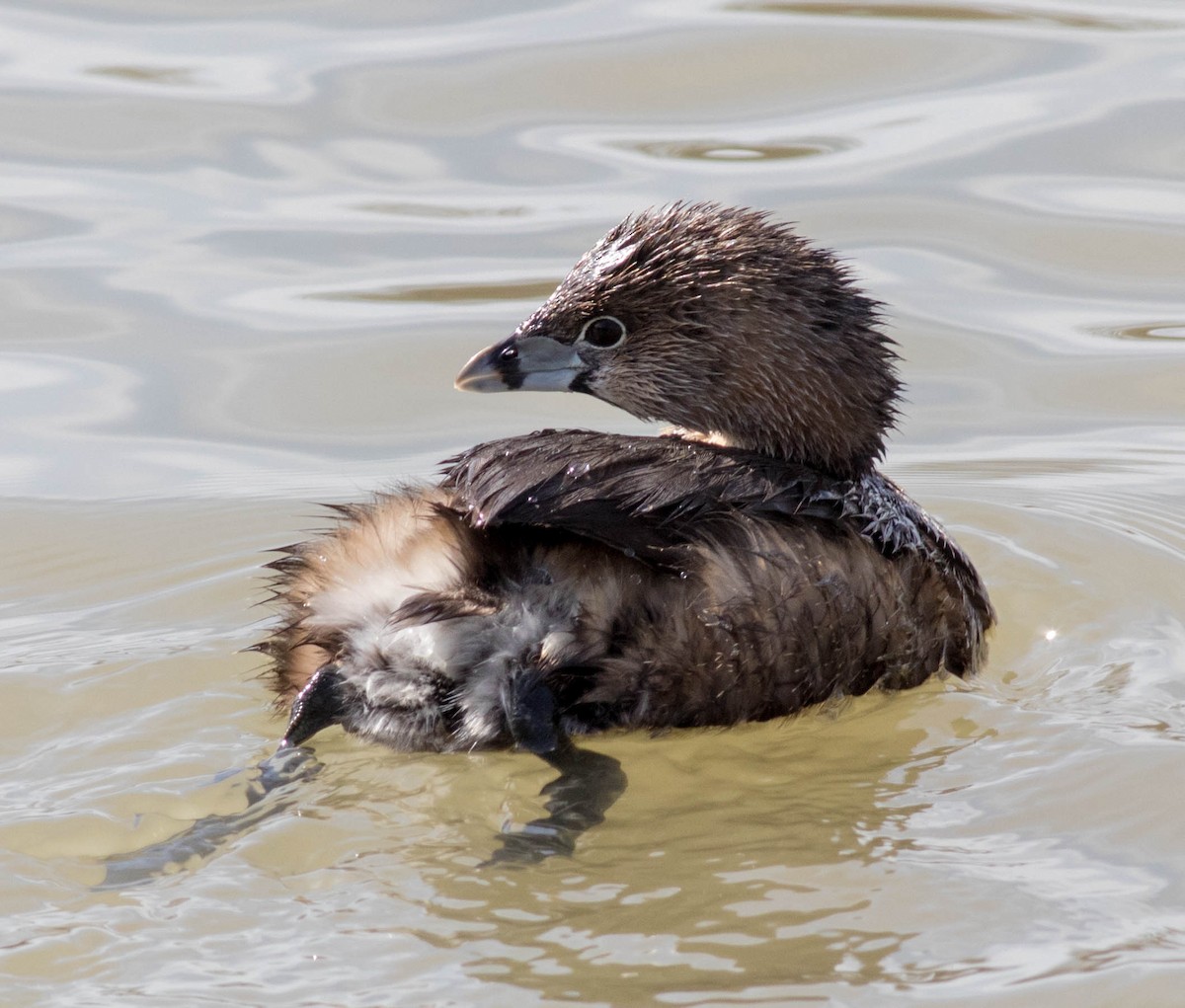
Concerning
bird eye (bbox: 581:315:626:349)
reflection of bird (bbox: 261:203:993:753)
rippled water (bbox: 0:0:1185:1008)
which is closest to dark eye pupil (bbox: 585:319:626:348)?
bird eye (bbox: 581:315:626:349)

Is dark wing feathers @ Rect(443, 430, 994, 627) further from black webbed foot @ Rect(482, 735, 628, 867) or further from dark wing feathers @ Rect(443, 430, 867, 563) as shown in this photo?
black webbed foot @ Rect(482, 735, 628, 867)

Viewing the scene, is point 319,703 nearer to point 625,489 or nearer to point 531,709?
point 531,709

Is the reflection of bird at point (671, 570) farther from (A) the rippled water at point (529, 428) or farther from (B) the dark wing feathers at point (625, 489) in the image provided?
(A) the rippled water at point (529, 428)

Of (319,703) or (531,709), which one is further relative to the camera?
(319,703)

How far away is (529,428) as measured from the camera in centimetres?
634

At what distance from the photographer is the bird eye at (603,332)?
4.51 meters

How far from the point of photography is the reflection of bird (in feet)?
12.1

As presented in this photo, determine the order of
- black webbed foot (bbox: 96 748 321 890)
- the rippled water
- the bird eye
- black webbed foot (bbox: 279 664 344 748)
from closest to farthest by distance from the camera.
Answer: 1. the rippled water
2. black webbed foot (bbox: 96 748 321 890)
3. black webbed foot (bbox: 279 664 344 748)
4. the bird eye

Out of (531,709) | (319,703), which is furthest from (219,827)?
(531,709)

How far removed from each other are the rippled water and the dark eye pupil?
1.06m

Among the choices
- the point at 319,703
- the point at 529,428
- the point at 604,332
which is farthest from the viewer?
the point at 529,428

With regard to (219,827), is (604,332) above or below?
above

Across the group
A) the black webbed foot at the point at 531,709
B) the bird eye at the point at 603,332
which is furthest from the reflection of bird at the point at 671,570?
the bird eye at the point at 603,332

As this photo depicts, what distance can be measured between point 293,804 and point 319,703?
0.22m
